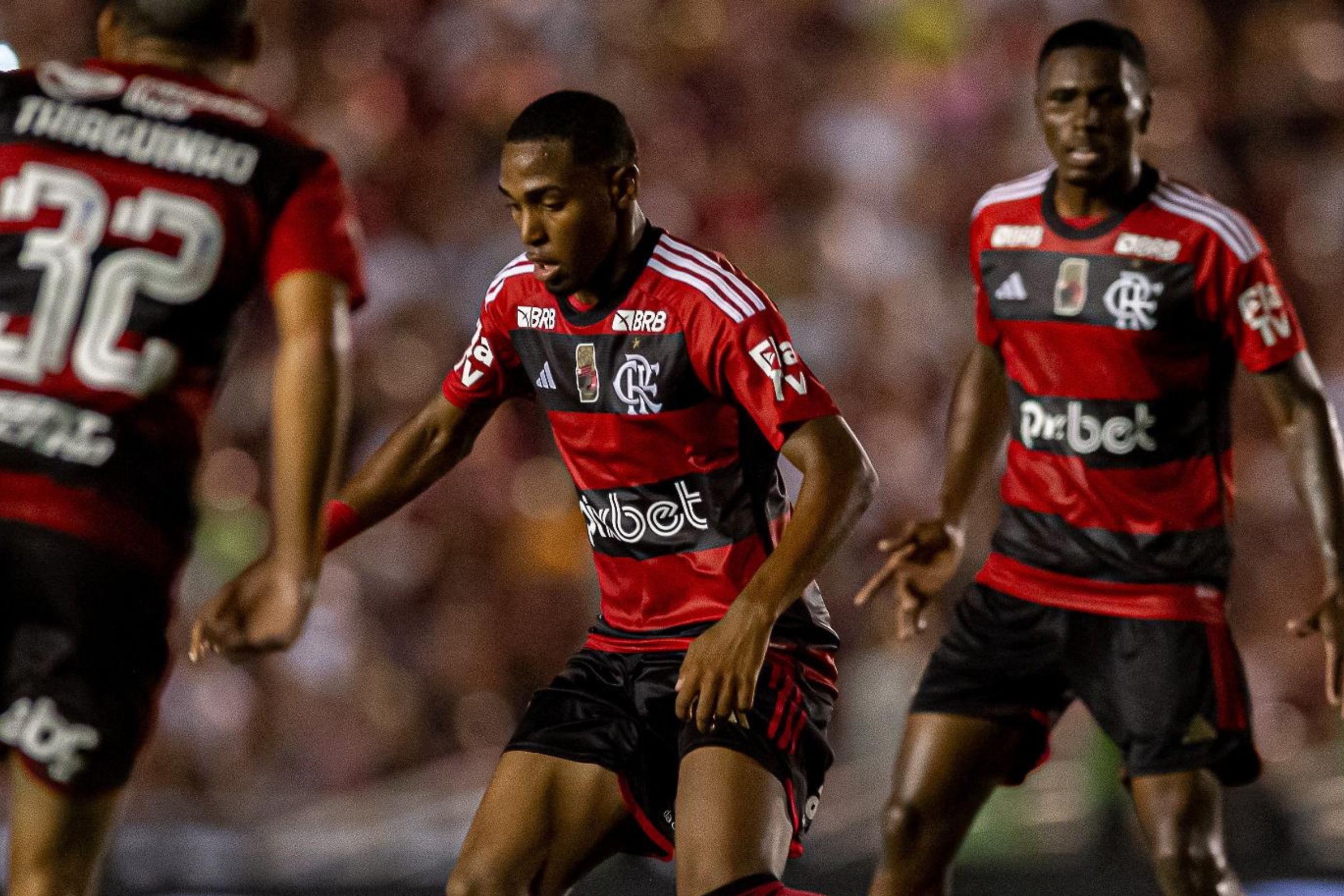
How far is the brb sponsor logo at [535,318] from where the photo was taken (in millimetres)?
3966

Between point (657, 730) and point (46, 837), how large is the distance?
4.19 feet

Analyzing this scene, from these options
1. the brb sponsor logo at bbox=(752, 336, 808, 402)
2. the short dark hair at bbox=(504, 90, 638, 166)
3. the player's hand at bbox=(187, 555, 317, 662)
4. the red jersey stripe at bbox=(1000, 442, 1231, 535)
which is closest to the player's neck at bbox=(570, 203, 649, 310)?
the short dark hair at bbox=(504, 90, 638, 166)

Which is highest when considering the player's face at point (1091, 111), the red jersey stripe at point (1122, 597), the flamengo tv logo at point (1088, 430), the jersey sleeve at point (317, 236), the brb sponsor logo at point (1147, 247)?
the player's face at point (1091, 111)

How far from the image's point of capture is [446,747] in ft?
24.0

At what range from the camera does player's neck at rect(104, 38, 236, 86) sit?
10.7 feet

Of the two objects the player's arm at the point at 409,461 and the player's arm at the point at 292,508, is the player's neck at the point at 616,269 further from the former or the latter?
the player's arm at the point at 292,508

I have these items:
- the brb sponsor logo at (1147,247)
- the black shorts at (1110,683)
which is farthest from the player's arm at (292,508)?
the brb sponsor logo at (1147,247)

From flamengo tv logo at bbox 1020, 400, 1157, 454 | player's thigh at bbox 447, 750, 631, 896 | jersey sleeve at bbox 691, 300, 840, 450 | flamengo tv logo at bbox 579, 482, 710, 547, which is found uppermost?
jersey sleeve at bbox 691, 300, 840, 450

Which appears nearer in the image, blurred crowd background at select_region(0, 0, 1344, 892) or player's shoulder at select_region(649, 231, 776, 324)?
player's shoulder at select_region(649, 231, 776, 324)

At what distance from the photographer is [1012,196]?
4914 mm

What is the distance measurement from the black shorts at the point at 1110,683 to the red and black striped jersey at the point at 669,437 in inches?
31.5

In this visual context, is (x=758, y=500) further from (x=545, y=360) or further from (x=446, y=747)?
(x=446, y=747)

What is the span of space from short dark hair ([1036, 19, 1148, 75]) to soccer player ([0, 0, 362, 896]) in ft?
7.36

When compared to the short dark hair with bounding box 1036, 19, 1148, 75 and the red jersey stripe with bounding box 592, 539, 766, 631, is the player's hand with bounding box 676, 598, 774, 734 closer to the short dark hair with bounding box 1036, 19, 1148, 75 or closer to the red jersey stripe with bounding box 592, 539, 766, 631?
the red jersey stripe with bounding box 592, 539, 766, 631
